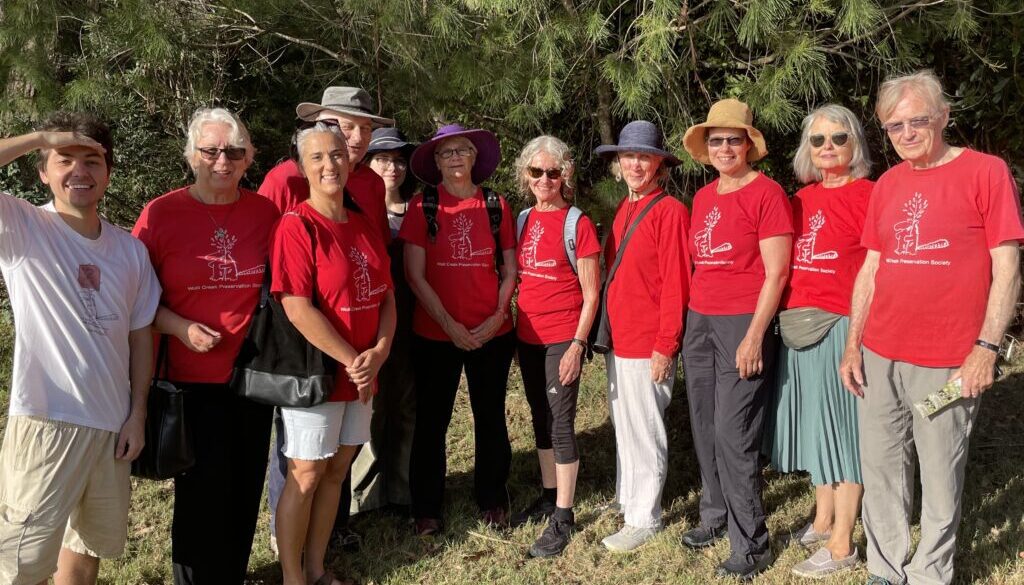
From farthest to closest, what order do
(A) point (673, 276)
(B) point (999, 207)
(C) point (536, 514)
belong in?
(C) point (536, 514), (A) point (673, 276), (B) point (999, 207)

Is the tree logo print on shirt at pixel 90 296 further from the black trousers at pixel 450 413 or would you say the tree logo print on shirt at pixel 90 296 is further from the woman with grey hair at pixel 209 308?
the black trousers at pixel 450 413

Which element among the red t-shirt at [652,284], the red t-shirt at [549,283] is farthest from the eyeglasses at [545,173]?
the red t-shirt at [652,284]

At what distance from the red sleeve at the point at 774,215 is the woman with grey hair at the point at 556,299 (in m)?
0.77

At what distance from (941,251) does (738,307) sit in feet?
2.70

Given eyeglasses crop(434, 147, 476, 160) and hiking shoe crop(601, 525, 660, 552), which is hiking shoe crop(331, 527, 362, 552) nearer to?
hiking shoe crop(601, 525, 660, 552)

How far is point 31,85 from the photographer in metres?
4.51

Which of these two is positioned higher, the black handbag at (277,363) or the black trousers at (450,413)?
the black handbag at (277,363)

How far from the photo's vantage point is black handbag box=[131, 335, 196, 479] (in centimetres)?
291

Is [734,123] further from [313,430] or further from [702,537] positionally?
[313,430]

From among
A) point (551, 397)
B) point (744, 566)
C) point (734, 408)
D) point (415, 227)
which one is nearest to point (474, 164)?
point (415, 227)

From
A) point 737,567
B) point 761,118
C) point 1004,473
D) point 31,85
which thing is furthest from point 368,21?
point 1004,473

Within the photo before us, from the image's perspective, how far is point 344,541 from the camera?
402cm

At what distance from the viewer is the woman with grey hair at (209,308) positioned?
300cm

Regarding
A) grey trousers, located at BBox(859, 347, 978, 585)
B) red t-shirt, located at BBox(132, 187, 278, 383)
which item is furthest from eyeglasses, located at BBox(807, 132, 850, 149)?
red t-shirt, located at BBox(132, 187, 278, 383)
